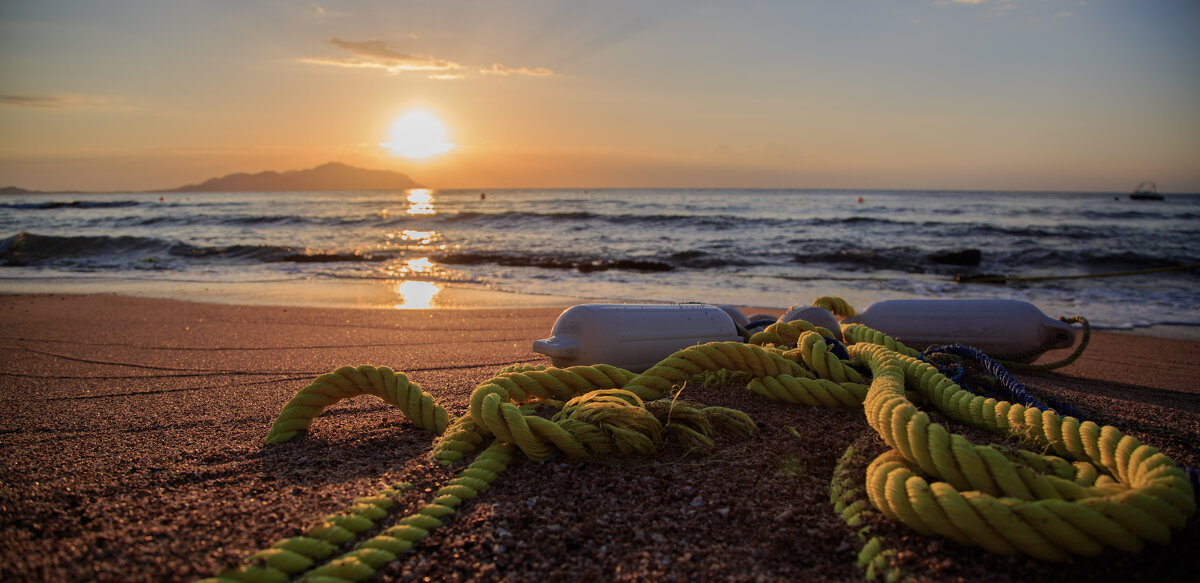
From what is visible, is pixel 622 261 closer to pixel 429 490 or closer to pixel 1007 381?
pixel 1007 381

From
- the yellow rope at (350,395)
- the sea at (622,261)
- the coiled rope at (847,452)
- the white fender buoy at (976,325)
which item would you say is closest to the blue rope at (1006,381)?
the coiled rope at (847,452)

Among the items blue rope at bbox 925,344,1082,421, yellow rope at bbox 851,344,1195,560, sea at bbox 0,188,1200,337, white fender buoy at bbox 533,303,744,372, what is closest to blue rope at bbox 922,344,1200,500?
blue rope at bbox 925,344,1082,421

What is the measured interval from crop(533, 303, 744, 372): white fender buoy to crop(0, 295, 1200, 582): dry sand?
46 centimetres

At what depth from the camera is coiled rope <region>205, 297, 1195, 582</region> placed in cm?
129

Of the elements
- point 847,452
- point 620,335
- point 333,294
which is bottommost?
point 333,294

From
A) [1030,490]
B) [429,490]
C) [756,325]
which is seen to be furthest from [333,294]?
[1030,490]

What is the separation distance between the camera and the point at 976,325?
11.8ft

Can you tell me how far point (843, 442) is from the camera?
2.04 metres

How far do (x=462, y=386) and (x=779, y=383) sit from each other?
1560 millimetres

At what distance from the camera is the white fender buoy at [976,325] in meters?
3.53

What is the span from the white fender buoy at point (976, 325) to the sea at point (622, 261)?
3269 millimetres

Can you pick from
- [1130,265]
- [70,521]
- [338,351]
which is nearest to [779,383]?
[70,521]

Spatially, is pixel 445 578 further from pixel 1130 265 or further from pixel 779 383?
pixel 1130 265

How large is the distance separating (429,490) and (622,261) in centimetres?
988
